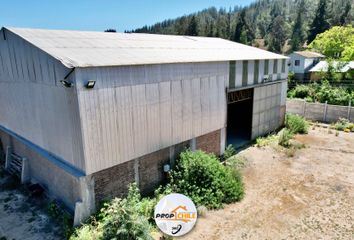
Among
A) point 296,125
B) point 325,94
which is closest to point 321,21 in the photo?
point 325,94

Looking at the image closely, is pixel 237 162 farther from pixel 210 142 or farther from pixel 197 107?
pixel 197 107

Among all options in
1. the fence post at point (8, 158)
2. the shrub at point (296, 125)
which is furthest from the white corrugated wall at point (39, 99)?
the shrub at point (296, 125)

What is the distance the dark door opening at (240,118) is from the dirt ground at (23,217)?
9.44m

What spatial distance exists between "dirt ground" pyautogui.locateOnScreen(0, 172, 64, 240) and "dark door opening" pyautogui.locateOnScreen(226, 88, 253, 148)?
9.44 metres

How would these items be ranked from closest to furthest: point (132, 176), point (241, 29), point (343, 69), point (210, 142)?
point (132, 176) → point (210, 142) → point (343, 69) → point (241, 29)

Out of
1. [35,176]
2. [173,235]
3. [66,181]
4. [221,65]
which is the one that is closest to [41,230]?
[66,181]

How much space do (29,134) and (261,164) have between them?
9.99 metres

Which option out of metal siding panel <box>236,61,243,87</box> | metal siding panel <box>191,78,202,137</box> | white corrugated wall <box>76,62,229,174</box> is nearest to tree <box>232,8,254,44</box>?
metal siding panel <box>236,61,243,87</box>

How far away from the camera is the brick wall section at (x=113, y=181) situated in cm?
801

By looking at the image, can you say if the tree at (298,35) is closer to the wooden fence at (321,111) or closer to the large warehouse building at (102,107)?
the wooden fence at (321,111)

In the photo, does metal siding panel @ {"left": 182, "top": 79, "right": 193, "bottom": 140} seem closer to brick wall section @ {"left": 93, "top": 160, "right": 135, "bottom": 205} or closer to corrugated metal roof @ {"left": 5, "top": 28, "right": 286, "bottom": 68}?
corrugated metal roof @ {"left": 5, "top": 28, "right": 286, "bottom": 68}

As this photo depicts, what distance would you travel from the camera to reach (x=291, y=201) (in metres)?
9.27

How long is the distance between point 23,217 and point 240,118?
12.4m

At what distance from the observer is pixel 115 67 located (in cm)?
768
